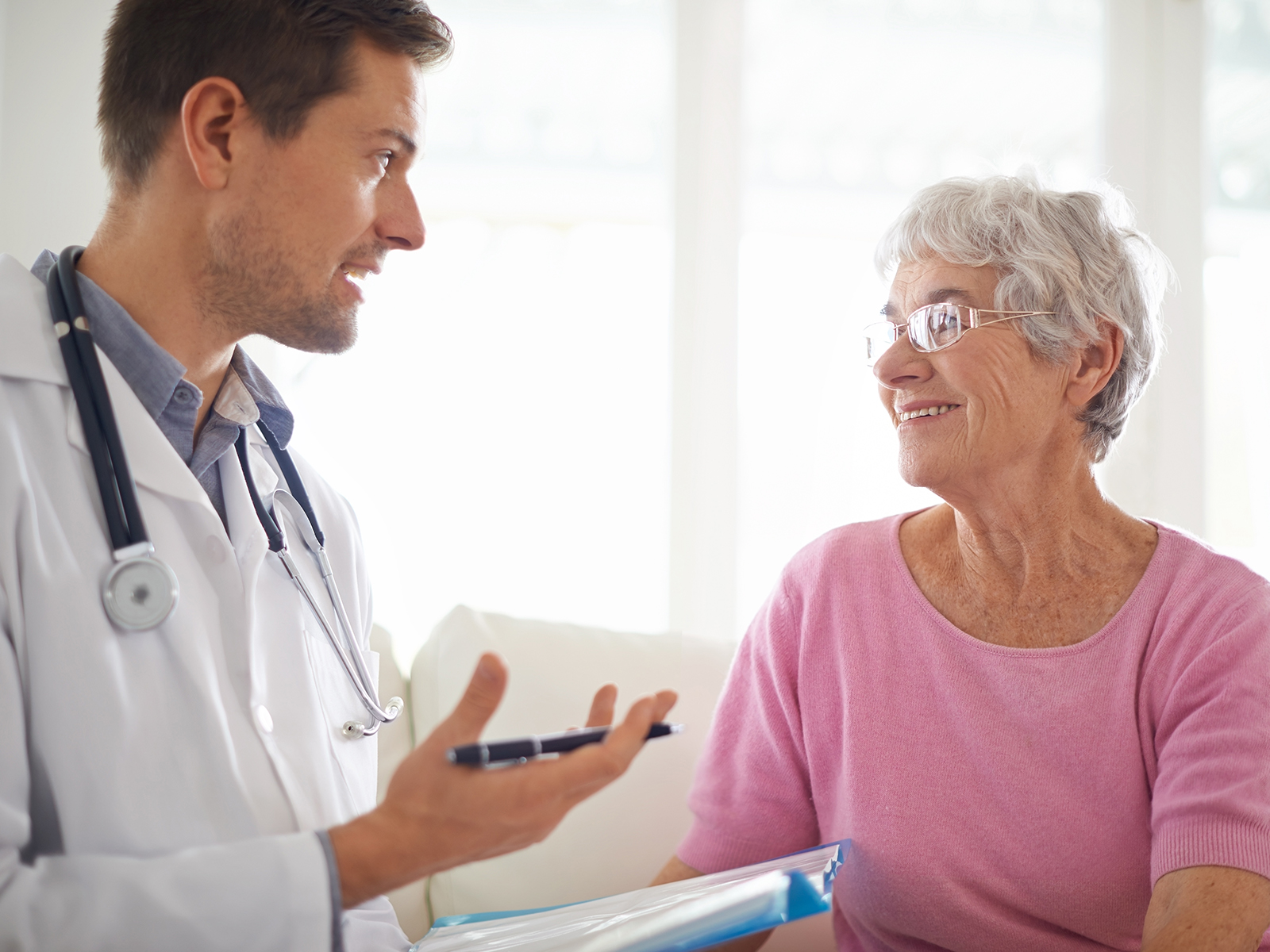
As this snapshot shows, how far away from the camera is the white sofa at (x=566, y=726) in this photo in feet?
5.32

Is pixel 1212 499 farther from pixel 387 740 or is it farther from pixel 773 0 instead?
pixel 387 740

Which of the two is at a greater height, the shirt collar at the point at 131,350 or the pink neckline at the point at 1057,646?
the shirt collar at the point at 131,350

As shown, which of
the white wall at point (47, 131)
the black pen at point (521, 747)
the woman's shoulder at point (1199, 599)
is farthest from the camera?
the white wall at point (47, 131)

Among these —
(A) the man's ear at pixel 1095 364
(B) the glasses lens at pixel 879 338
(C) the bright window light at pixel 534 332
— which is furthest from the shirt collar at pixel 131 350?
(C) the bright window light at pixel 534 332

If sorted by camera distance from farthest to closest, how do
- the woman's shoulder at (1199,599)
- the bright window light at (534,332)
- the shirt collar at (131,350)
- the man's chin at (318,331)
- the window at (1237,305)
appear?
the window at (1237,305)
the bright window light at (534,332)
the woman's shoulder at (1199,599)
the man's chin at (318,331)
the shirt collar at (131,350)

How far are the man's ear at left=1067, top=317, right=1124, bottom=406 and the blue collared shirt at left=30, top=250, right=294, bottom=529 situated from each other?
1213 millimetres

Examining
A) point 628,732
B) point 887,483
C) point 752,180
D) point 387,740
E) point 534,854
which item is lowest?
point 534,854

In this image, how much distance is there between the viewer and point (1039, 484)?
60.1 inches

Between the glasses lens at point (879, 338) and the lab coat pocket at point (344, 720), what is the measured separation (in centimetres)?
99

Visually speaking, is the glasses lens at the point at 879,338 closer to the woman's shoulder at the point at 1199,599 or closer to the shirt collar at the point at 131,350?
the woman's shoulder at the point at 1199,599

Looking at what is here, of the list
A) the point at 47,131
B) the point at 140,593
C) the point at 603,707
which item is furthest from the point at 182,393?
the point at 47,131

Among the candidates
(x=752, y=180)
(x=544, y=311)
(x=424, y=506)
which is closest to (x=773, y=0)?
(x=752, y=180)

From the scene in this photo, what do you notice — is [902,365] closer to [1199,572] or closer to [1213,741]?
[1199,572]

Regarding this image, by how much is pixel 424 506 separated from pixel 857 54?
1833 mm
